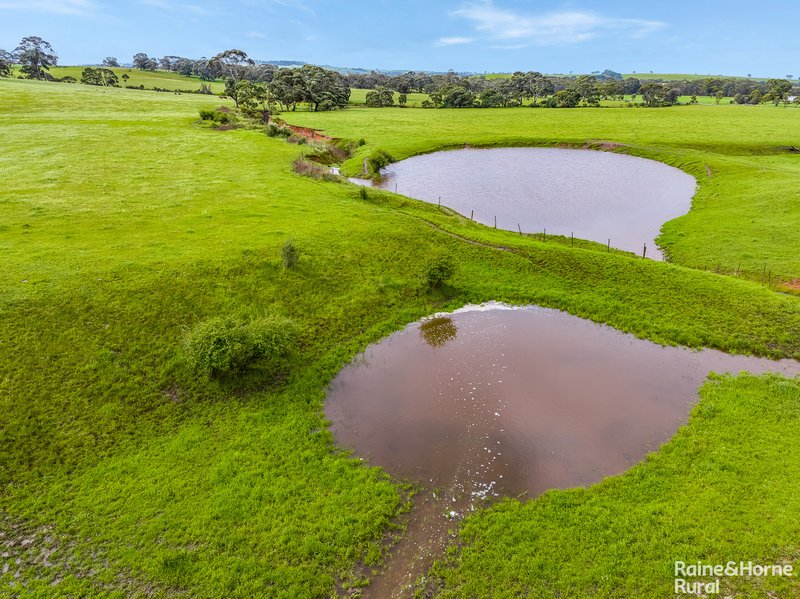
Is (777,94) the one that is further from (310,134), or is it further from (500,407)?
(500,407)

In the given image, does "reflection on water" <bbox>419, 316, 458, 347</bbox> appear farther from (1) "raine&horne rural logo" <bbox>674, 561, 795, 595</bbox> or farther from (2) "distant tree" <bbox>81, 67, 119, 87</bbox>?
(2) "distant tree" <bbox>81, 67, 119, 87</bbox>

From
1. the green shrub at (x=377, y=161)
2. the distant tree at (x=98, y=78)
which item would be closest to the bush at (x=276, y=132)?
the green shrub at (x=377, y=161)

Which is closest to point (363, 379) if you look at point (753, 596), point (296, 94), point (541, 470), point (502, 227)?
point (541, 470)

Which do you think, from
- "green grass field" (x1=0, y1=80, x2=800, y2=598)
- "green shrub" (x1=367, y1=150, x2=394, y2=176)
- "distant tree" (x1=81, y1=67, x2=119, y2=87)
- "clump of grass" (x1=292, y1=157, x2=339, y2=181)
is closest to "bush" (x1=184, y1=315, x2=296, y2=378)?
"green grass field" (x1=0, y1=80, x2=800, y2=598)

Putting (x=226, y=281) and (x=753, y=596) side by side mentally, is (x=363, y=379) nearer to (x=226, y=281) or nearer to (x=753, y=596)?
(x=226, y=281)

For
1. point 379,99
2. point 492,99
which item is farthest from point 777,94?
point 379,99

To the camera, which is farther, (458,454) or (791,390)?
(791,390)
